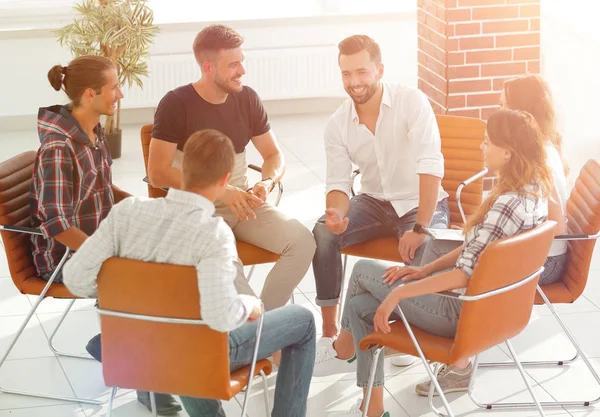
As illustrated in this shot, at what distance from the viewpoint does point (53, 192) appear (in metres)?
3.57

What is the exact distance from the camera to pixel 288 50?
27.9 feet

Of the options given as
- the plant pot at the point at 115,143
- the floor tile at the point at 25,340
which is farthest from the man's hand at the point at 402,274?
the plant pot at the point at 115,143

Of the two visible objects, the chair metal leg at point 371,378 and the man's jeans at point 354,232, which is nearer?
the chair metal leg at point 371,378

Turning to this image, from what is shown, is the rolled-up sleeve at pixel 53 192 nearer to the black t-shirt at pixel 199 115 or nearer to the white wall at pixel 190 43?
the black t-shirt at pixel 199 115

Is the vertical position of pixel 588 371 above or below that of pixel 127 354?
below

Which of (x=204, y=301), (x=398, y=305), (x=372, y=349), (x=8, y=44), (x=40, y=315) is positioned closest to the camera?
(x=204, y=301)

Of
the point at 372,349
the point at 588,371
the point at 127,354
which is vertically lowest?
the point at 588,371

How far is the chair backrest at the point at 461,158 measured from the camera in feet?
13.9

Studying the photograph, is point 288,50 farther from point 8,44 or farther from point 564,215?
point 564,215

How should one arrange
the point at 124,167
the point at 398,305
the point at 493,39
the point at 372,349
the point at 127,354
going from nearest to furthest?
the point at 127,354 → the point at 398,305 → the point at 372,349 → the point at 493,39 → the point at 124,167

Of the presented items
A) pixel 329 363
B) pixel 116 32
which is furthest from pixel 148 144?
pixel 116 32

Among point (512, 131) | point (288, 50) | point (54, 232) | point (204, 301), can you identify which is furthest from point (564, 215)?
point (288, 50)

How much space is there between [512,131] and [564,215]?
0.59 meters

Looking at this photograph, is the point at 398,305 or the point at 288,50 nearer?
the point at 398,305
